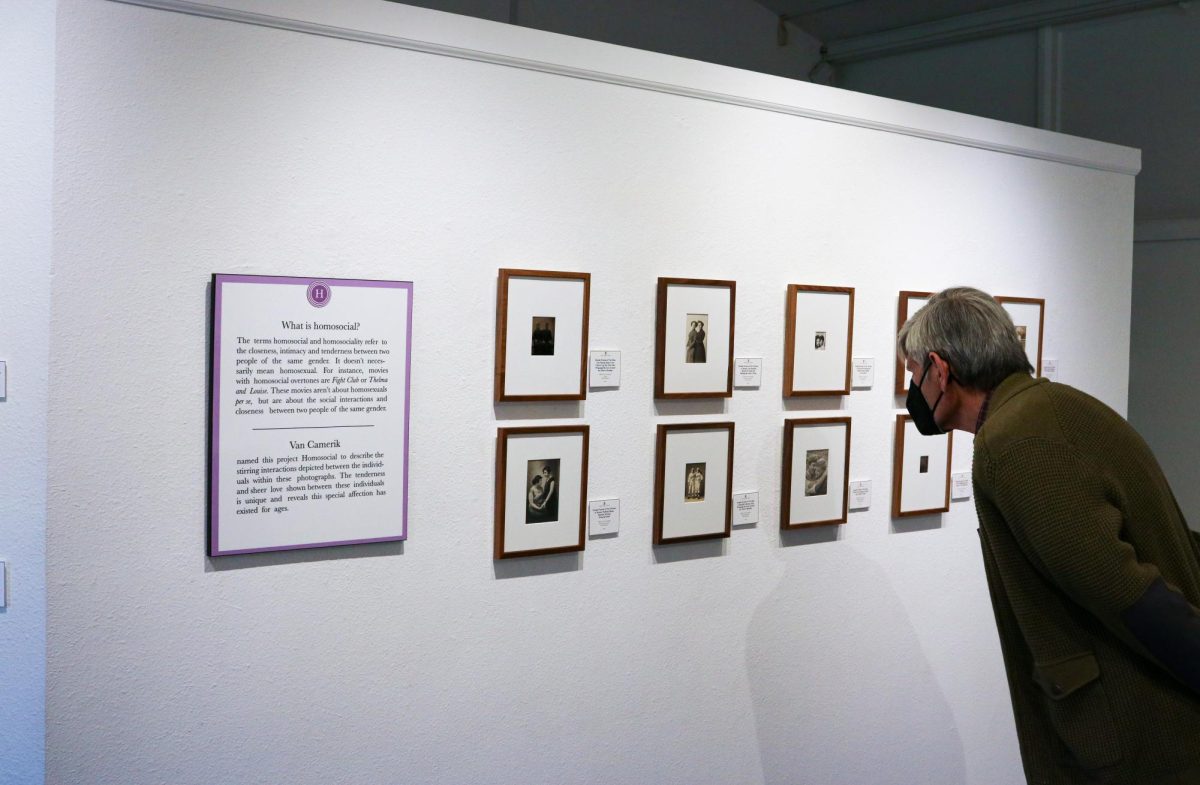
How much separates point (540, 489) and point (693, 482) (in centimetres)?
62

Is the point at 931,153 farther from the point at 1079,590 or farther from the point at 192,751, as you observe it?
the point at 192,751

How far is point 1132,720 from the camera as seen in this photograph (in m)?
2.32

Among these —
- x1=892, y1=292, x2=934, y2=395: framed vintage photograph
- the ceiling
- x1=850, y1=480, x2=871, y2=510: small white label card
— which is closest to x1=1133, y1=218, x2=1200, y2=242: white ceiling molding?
the ceiling

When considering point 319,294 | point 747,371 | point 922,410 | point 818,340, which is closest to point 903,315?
point 818,340

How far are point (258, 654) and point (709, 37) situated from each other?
15.6 feet

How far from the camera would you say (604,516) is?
329 centimetres

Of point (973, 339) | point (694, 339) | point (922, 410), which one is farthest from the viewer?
point (694, 339)

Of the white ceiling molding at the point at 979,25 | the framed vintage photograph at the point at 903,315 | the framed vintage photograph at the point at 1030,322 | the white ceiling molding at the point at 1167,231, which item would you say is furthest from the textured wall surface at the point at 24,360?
the white ceiling molding at the point at 1167,231

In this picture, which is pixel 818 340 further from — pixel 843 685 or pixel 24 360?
pixel 24 360

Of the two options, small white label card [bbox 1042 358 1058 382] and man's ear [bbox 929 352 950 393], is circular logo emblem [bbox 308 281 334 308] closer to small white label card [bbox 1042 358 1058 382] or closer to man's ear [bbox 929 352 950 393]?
man's ear [bbox 929 352 950 393]

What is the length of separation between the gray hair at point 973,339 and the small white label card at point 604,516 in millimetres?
1153

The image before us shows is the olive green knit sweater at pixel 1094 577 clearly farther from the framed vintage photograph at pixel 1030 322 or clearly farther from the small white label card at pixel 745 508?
the framed vintage photograph at pixel 1030 322

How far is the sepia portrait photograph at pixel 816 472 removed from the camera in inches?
148

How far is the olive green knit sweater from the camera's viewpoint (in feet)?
7.19
